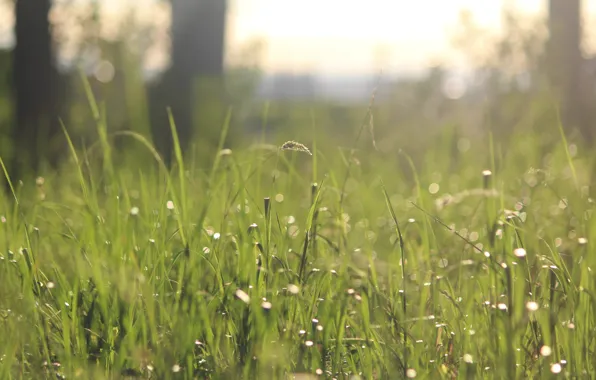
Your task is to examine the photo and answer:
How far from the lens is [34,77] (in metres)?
5.09

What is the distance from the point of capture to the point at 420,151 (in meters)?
5.43

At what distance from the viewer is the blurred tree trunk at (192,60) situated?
6.43m

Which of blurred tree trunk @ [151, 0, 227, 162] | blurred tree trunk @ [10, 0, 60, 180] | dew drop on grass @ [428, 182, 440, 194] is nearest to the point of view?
dew drop on grass @ [428, 182, 440, 194]

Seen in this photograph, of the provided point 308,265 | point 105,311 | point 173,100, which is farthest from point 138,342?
point 173,100

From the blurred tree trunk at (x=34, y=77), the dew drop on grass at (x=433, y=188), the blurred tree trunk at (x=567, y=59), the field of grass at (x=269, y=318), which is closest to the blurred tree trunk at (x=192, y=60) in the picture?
the blurred tree trunk at (x=34, y=77)

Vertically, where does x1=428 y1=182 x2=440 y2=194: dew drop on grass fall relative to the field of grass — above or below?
below

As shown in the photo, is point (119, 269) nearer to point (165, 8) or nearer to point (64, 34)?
point (64, 34)

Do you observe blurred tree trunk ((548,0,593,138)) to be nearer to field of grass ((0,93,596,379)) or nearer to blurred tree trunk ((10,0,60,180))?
blurred tree trunk ((10,0,60,180))

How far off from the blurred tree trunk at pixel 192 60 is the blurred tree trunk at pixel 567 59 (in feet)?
8.73

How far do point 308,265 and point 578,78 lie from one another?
4.58 metres

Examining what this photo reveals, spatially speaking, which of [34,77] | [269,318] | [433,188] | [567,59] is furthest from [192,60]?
[269,318]

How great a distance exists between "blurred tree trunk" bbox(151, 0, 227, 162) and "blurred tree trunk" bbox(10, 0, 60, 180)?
132 cm

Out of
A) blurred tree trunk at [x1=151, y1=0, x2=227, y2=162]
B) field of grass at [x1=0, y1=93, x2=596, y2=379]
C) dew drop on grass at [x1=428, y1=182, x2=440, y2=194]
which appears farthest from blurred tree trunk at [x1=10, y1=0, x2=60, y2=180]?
field of grass at [x1=0, y1=93, x2=596, y2=379]

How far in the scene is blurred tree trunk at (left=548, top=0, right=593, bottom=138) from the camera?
5.50 meters
